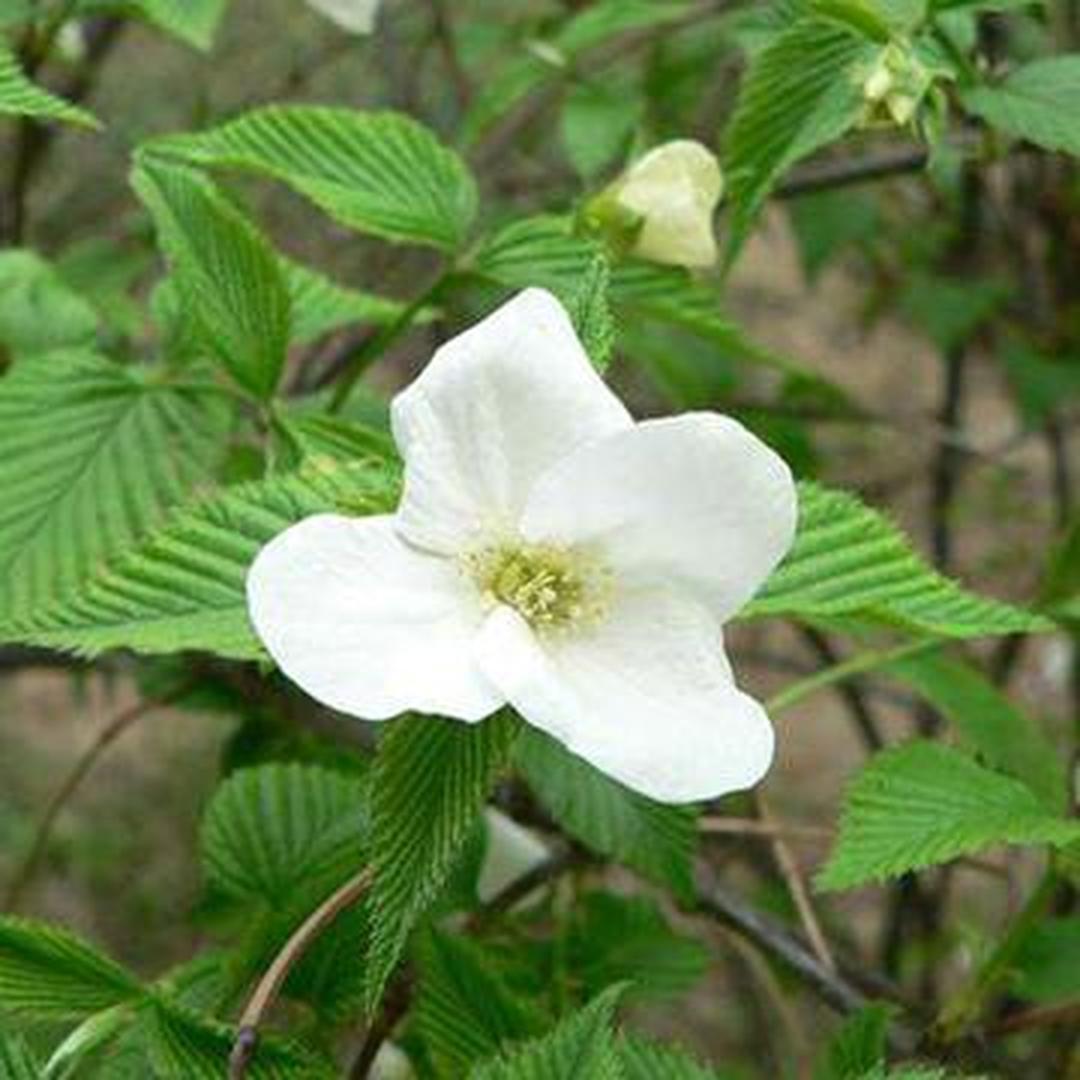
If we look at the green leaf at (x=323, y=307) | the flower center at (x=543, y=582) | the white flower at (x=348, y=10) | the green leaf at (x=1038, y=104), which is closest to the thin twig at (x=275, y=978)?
the flower center at (x=543, y=582)

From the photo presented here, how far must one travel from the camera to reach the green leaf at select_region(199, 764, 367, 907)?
48.0 inches

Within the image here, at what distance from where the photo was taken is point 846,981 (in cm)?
144

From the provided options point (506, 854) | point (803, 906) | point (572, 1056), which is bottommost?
point (506, 854)

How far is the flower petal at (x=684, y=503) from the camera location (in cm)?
88

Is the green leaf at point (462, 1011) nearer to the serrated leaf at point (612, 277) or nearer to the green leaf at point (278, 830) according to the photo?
the green leaf at point (278, 830)

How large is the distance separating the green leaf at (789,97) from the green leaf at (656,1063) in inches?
17.7

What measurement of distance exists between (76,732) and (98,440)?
2.28 metres

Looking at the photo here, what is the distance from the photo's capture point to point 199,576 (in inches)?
37.4

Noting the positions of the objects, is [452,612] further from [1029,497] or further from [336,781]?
[1029,497]

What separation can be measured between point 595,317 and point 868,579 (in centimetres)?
15

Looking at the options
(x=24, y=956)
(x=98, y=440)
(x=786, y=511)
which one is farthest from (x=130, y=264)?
(x=786, y=511)

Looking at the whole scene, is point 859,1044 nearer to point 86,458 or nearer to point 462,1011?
point 462,1011

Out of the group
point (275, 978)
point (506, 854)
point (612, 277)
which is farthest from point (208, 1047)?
point (506, 854)

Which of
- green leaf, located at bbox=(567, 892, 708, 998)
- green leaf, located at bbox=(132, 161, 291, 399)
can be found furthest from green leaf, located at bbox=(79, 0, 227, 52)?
green leaf, located at bbox=(567, 892, 708, 998)
